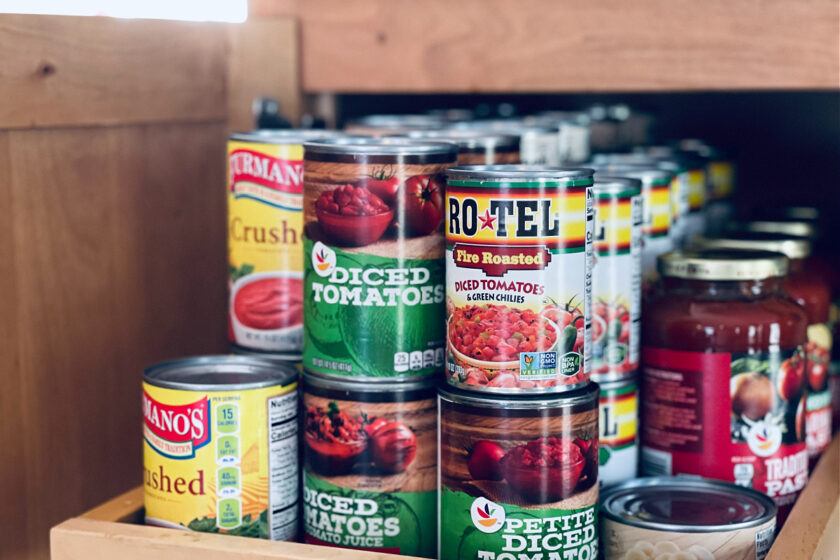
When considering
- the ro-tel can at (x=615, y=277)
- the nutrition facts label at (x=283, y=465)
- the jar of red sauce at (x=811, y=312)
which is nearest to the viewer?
the nutrition facts label at (x=283, y=465)

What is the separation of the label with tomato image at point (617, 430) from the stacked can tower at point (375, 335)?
242mm

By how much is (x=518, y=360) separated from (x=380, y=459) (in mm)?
201

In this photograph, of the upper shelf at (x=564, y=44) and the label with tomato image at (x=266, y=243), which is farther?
the upper shelf at (x=564, y=44)

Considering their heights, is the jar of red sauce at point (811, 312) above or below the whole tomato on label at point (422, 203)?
below

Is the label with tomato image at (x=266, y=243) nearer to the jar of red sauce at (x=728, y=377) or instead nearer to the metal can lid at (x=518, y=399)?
the metal can lid at (x=518, y=399)

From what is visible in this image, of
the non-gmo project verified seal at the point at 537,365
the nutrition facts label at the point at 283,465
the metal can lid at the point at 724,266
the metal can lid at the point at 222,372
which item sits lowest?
the nutrition facts label at the point at 283,465

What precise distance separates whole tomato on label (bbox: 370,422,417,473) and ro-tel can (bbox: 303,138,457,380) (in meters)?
0.06

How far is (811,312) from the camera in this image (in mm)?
1490

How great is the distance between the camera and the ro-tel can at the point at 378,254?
1.07 metres

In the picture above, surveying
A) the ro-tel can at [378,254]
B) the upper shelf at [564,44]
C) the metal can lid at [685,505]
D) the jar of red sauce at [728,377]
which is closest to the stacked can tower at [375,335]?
the ro-tel can at [378,254]

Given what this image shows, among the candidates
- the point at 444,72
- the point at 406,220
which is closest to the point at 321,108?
the point at 444,72

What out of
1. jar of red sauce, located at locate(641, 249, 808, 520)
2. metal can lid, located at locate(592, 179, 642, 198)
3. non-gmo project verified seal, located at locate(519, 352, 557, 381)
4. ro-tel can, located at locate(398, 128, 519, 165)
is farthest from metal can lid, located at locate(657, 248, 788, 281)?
non-gmo project verified seal, located at locate(519, 352, 557, 381)

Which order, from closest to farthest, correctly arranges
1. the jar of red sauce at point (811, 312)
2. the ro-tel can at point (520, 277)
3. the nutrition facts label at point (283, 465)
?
the ro-tel can at point (520, 277)
the nutrition facts label at point (283, 465)
the jar of red sauce at point (811, 312)

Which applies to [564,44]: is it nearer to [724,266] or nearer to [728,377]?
[724,266]
